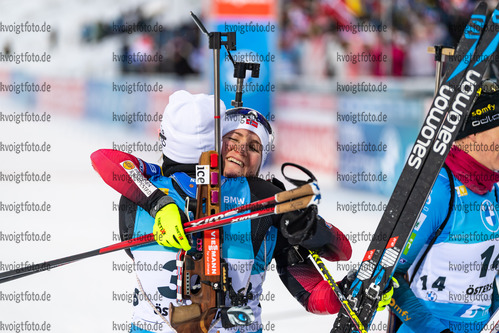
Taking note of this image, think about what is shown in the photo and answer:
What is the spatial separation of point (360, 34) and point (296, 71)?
2350 millimetres

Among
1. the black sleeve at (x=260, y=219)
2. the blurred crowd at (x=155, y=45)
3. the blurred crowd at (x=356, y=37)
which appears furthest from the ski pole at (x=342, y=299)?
the blurred crowd at (x=155, y=45)

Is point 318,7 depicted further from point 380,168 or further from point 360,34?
point 380,168

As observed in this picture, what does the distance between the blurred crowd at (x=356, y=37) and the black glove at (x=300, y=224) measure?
22.9ft

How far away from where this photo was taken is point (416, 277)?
294 cm

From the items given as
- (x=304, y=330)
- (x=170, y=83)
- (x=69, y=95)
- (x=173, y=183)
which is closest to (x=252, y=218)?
(x=173, y=183)

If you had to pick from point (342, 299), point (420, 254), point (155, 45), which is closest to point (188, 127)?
point (342, 299)

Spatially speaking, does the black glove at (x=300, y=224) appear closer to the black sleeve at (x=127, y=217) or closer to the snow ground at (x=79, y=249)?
the black sleeve at (x=127, y=217)

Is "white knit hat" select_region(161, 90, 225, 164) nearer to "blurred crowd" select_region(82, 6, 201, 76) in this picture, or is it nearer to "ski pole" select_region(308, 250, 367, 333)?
"ski pole" select_region(308, 250, 367, 333)

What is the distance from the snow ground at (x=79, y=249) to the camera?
537 cm

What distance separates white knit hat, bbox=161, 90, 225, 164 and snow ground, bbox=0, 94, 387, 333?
2.29 meters

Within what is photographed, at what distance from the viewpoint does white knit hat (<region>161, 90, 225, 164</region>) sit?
2705 millimetres

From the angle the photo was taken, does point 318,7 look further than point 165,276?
Yes

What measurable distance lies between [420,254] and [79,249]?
4918mm

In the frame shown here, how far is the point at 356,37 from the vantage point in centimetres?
1098
